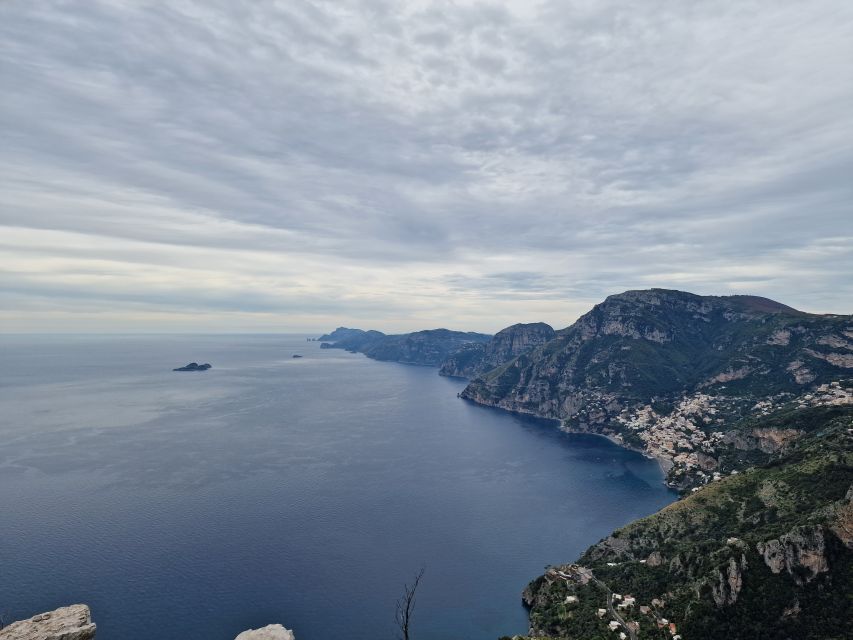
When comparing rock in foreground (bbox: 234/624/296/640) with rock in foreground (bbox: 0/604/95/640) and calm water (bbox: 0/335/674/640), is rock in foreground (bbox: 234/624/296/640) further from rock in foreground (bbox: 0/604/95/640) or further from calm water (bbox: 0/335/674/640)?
rock in foreground (bbox: 0/604/95/640)

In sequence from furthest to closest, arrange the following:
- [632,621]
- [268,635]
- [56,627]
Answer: [632,621]
[268,635]
[56,627]

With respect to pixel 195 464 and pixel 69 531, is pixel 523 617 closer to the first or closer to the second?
pixel 69 531

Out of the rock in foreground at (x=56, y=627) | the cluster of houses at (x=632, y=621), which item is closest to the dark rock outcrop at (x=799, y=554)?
the cluster of houses at (x=632, y=621)

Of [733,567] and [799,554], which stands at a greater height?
[799,554]

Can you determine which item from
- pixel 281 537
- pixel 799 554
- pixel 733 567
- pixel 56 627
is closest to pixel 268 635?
pixel 56 627

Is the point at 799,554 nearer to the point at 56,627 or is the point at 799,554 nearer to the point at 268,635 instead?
the point at 268,635

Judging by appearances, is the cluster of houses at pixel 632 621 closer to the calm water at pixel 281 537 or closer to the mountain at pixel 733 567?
the mountain at pixel 733 567
